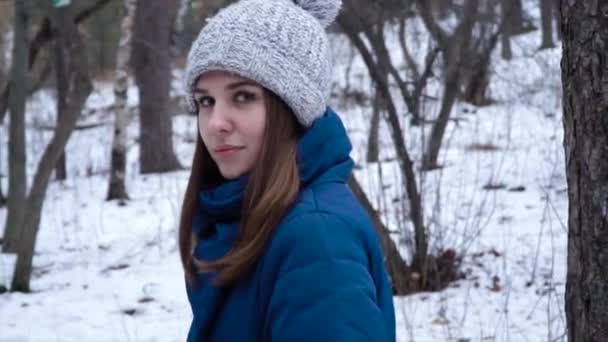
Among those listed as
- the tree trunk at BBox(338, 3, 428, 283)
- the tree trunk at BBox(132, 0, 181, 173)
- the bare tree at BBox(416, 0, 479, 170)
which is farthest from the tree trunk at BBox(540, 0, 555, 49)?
the tree trunk at BBox(338, 3, 428, 283)

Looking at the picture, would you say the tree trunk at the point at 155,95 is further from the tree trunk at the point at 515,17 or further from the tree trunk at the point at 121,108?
the tree trunk at the point at 515,17

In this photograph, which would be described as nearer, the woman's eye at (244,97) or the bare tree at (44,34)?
the woman's eye at (244,97)

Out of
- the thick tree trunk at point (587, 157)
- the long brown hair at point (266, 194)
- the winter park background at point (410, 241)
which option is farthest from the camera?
the winter park background at point (410, 241)

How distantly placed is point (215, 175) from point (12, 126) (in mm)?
6218

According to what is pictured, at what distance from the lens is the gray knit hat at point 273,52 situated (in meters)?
1.76

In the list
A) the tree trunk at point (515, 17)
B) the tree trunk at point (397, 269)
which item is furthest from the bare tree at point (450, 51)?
the tree trunk at point (397, 269)

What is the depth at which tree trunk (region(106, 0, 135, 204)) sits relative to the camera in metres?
10.0

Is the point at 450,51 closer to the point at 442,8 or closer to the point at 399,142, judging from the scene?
the point at 442,8

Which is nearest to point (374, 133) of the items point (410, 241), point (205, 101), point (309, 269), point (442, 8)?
point (442, 8)

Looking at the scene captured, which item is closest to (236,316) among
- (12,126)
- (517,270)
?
(517,270)

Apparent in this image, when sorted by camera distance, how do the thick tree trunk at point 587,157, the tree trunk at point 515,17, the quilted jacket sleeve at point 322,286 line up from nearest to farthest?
the quilted jacket sleeve at point 322,286 → the thick tree trunk at point 587,157 → the tree trunk at point 515,17

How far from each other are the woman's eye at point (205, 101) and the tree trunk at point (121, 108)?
8360mm

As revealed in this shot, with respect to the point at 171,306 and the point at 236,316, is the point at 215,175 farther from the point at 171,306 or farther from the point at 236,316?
the point at 171,306

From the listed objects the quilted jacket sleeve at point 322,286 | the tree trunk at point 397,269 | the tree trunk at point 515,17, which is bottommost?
the tree trunk at point 397,269
